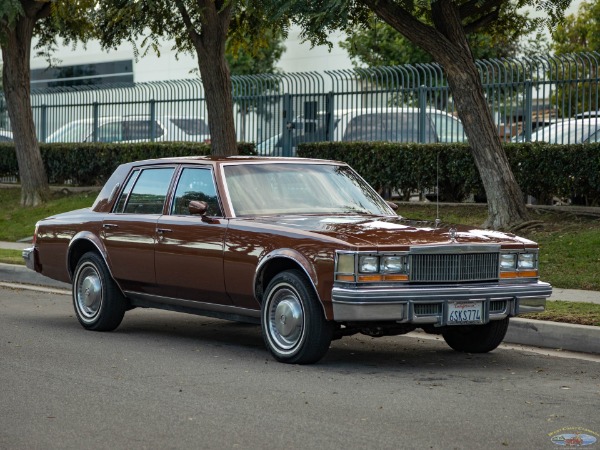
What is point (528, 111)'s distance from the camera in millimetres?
19719

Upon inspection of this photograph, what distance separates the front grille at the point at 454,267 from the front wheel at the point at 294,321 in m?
0.78

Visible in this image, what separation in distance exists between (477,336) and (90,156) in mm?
18677

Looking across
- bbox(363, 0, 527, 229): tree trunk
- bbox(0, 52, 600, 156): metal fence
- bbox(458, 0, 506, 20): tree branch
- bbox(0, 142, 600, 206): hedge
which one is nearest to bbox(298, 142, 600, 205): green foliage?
bbox(0, 142, 600, 206): hedge

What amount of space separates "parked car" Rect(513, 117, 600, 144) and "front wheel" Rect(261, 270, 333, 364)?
387 inches

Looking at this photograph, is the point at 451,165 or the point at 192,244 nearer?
the point at 192,244

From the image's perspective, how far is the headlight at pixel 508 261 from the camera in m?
9.41

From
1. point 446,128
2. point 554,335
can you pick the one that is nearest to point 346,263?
point 554,335

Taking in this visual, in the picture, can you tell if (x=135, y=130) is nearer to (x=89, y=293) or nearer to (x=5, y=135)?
(x=5, y=135)

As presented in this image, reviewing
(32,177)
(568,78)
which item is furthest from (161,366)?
(32,177)

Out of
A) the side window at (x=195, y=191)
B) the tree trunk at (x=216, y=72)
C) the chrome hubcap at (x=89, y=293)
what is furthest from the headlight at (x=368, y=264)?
Result: the tree trunk at (x=216, y=72)

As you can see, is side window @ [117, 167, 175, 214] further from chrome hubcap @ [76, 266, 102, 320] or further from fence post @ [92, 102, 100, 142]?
fence post @ [92, 102, 100, 142]

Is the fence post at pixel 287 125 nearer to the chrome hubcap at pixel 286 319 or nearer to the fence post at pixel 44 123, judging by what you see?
the fence post at pixel 44 123

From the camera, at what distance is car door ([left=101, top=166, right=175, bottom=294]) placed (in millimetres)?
10836

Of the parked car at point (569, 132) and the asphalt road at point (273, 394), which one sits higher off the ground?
the parked car at point (569, 132)
